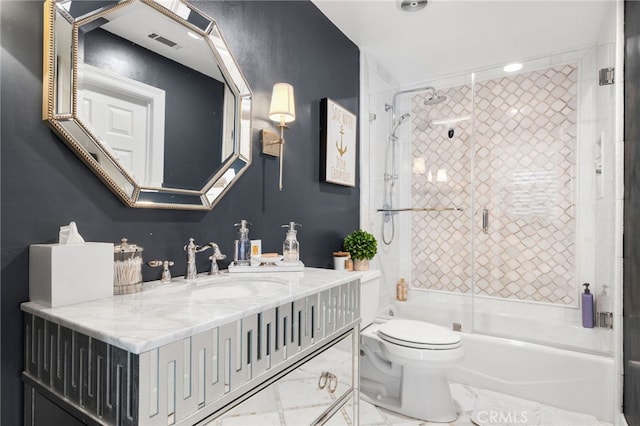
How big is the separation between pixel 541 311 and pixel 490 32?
2213 millimetres

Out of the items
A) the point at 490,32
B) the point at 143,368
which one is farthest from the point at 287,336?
the point at 490,32

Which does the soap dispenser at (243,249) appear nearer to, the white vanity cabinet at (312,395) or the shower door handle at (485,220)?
the white vanity cabinet at (312,395)

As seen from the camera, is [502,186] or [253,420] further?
[502,186]

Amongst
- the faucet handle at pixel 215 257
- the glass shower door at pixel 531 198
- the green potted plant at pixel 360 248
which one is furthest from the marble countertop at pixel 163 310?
the glass shower door at pixel 531 198

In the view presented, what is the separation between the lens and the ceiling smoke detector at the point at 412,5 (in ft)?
7.13

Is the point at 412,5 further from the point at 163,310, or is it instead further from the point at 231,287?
the point at 163,310

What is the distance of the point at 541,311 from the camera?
2859 mm

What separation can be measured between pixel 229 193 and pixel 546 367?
221cm

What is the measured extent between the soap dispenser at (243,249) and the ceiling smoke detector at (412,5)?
1.72 metres

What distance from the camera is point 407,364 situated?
1.99 meters

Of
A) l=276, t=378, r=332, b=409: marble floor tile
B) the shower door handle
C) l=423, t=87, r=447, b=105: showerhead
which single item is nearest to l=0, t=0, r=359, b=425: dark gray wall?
l=276, t=378, r=332, b=409: marble floor tile

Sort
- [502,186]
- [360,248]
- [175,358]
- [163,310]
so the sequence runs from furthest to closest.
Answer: [502,186] → [360,248] → [163,310] → [175,358]

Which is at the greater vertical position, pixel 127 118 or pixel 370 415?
pixel 127 118

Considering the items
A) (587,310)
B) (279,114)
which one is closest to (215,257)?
(279,114)
